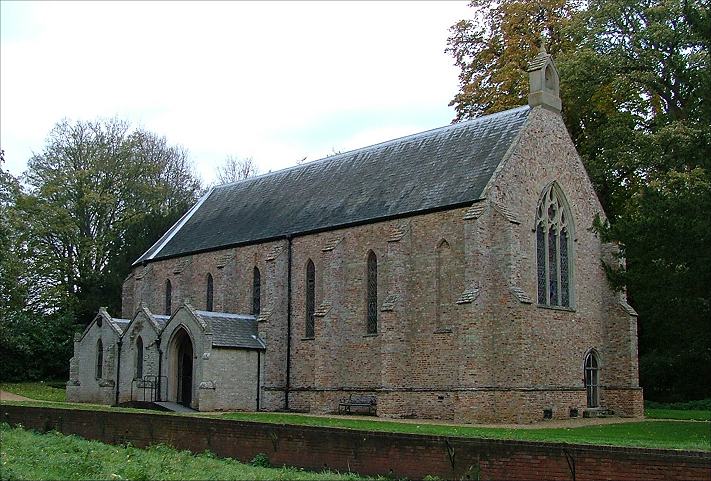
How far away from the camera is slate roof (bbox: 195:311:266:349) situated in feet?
112

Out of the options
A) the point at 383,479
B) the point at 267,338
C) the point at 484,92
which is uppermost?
the point at 484,92

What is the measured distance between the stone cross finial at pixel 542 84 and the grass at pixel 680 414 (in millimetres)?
12658

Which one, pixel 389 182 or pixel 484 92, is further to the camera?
pixel 484 92

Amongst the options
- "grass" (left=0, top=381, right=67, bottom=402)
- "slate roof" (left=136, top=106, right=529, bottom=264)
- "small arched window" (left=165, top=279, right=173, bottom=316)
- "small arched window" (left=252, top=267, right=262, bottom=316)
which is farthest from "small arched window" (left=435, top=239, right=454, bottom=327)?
"grass" (left=0, top=381, right=67, bottom=402)

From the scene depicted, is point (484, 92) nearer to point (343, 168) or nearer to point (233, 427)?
point (343, 168)

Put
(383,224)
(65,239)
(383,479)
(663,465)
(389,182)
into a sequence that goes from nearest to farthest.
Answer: (663,465) < (383,479) < (383,224) < (389,182) < (65,239)

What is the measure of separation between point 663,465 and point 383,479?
5.34 meters

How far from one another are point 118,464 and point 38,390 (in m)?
31.6

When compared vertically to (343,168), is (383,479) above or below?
below

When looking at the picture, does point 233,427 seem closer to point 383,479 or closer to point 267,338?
point 383,479

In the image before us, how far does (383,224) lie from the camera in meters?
31.6

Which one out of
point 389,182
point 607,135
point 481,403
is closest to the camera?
point 481,403

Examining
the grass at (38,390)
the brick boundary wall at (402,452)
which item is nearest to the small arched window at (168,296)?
the grass at (38,390)

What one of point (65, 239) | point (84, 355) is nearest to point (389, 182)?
point (84, 355)
